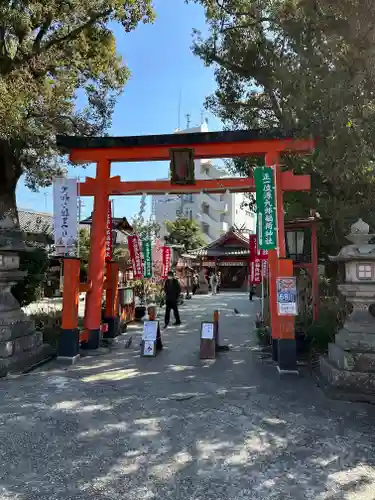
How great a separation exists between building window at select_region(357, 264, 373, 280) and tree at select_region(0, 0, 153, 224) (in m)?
7.32

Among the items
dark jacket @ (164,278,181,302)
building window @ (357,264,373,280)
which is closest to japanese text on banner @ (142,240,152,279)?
dark jacket @ (164,278,181,302)

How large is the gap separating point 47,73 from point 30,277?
5.99 meters

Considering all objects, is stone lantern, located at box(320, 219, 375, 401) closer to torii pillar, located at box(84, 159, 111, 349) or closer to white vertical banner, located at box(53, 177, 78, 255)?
torii pillar, located at box(84, 159, 111, 349)

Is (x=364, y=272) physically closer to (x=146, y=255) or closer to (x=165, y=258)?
(x=146, y=255)

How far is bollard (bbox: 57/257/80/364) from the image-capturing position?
8234 mm

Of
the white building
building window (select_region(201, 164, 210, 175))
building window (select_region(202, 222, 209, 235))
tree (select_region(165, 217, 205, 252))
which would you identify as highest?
building window (select_region(201, 164, 210, 175))

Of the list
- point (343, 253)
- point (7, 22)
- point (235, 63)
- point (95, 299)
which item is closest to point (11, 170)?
Result: point (7, 22)

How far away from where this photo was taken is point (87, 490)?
11.4 feet

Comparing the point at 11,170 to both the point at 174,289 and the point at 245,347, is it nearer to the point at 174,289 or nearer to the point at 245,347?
the point at 174,289

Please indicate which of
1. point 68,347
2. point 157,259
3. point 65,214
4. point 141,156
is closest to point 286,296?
point 68,347

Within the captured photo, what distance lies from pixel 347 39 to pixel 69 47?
9267 mm

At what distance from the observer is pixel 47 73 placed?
38.3 feet

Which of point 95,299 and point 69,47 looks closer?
point 95,299

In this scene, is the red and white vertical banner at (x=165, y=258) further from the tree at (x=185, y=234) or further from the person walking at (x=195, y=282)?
the tree at (x=185, y=234)
